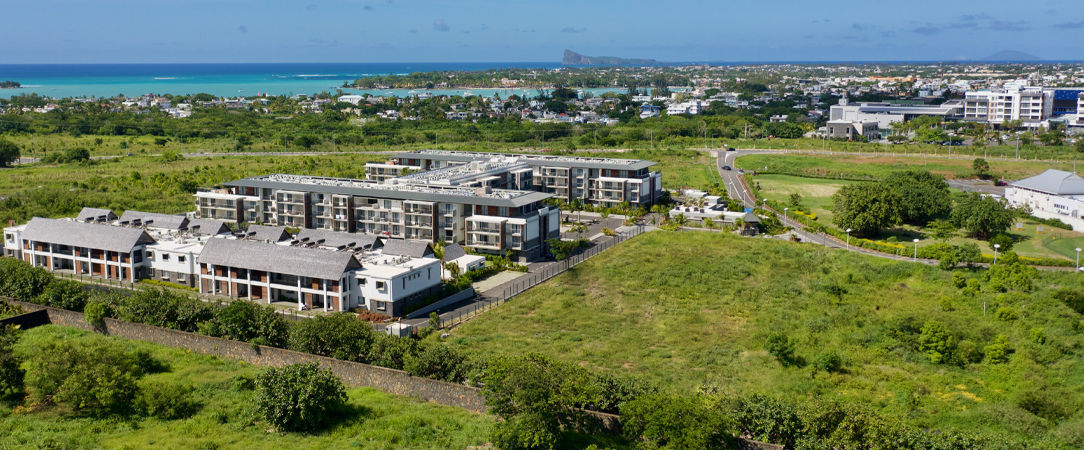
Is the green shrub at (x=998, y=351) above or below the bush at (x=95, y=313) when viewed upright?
below

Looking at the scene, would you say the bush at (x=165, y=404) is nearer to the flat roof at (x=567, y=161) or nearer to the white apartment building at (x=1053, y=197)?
the flat roof at (x=567, y=161)

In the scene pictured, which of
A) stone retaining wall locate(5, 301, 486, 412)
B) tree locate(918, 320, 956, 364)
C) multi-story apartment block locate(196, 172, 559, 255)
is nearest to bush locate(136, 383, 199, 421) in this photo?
stone retaining wall locate(5, 301, 486, 412)

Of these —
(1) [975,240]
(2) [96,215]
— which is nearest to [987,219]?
(1) [975,240]

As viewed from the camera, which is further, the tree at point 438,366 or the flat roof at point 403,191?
the flat roof at point 403,191

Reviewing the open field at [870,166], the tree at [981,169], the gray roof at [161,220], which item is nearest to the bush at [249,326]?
the gray roof at [161,220]

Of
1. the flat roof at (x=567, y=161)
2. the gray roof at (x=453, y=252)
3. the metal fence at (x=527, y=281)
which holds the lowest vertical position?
the metal fence at (x=527, y=281)

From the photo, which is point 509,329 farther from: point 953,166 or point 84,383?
point 953,166

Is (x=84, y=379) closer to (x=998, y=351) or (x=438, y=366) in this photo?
(x=438, y=366)

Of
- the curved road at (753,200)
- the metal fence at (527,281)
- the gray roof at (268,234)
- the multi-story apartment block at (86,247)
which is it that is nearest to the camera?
the metal fence at (527,281)
